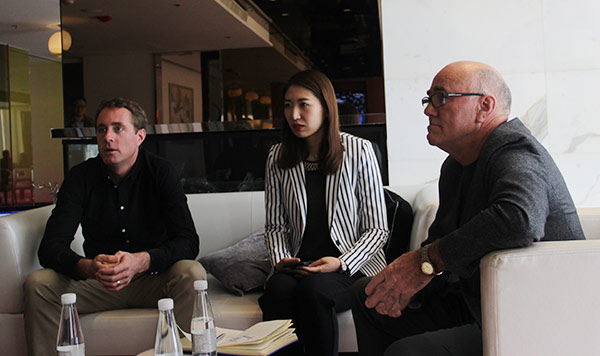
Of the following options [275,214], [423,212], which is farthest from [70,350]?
[423,212]

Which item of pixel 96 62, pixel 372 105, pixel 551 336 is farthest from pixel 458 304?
pixel 96 62

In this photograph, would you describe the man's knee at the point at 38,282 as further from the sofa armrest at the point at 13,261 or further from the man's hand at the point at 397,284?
the man's hand at the point at 397,284

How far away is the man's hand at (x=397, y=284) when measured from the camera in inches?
69.3

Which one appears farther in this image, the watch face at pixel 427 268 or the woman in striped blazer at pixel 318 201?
the woman in striped blazer at pixel 318 201

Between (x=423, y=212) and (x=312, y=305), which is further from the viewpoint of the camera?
(x=423, y=212)

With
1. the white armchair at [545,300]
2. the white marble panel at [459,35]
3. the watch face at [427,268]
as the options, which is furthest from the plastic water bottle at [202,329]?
the white marble panel at [459,35]

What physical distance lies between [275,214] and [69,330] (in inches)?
52.5

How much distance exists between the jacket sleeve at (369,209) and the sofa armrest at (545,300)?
44.5 inches

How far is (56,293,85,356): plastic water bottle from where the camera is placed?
66.2 inches

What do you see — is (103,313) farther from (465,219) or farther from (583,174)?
(583,174)

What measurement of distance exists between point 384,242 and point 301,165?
0.48 meters

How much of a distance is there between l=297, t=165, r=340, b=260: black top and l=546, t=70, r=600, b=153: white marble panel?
1639mm

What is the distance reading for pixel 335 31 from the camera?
158 inches

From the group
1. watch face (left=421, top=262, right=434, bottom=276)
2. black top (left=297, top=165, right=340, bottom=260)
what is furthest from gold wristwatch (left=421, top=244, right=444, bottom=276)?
black top (left=297, top=165, right=340, bottom=260)
